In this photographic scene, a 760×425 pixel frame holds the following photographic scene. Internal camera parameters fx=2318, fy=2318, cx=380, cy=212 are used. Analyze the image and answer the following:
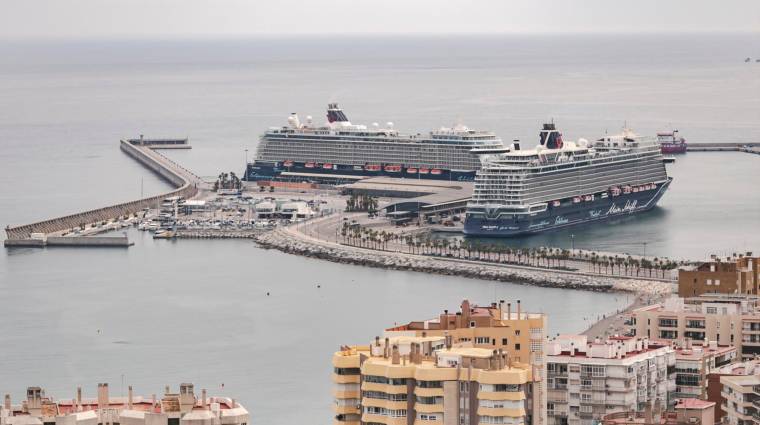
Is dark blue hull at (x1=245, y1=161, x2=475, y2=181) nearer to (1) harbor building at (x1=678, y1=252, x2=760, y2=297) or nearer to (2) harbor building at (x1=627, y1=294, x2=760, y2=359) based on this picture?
(1) harbor building at (x1=678, y1=252, x2=760, y2=297)

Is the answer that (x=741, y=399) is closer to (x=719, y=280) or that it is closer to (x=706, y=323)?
(x=706, y=323)

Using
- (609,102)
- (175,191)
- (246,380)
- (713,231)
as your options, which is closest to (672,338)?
(246,380)

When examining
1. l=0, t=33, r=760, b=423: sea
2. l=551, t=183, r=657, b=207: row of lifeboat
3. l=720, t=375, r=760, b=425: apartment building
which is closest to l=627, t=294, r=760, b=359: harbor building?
l=0, t=33, r=760, b=423: sea

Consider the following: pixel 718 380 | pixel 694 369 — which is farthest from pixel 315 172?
pixel 718 380

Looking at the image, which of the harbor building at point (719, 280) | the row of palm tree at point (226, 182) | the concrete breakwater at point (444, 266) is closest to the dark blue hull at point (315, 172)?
the row of palm tree at point (226, 182)

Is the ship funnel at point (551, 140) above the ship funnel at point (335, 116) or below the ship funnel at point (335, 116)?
below

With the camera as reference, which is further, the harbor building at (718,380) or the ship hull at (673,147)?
the ship hull at (673,147)

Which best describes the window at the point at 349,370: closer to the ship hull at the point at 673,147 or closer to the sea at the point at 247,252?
the sea at the point at 247,252
